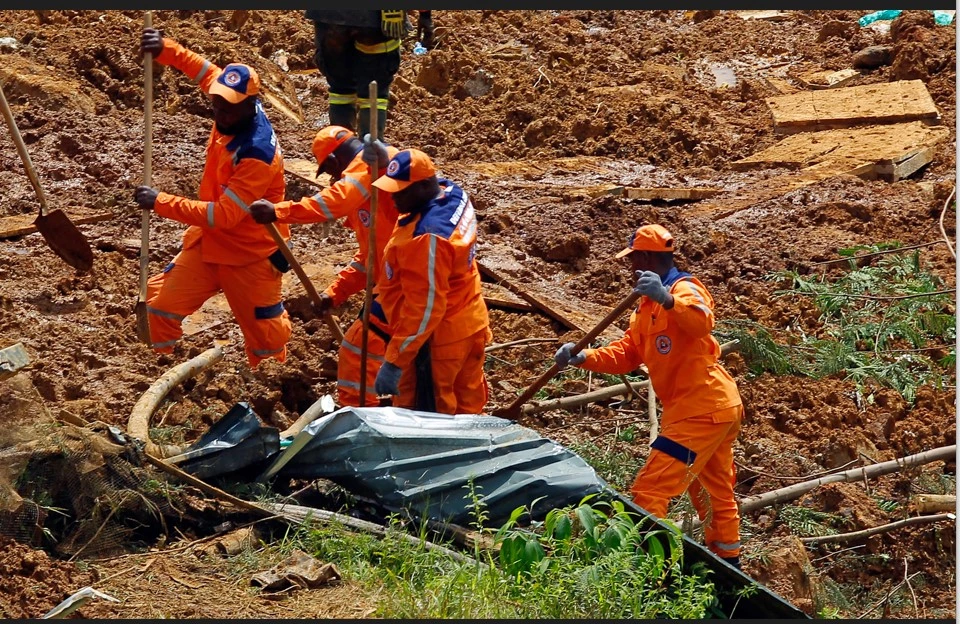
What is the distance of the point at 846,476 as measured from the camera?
8180 mm

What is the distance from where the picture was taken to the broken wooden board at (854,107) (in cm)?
1295

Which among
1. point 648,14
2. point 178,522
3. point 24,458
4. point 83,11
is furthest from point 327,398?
point 648,14

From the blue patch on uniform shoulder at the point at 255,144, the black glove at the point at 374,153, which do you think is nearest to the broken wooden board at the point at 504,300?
the blue patch on uniform shoulder at the point at 255,144

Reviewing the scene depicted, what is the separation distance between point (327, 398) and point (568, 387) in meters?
2.52

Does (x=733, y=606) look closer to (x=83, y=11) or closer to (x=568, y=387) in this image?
(x=568, y=387)

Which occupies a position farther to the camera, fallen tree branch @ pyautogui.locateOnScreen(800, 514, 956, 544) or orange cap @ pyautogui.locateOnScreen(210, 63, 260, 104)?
fallen tree branch @ pyautogui.locateOnScreen(800, 514, 956, 544)

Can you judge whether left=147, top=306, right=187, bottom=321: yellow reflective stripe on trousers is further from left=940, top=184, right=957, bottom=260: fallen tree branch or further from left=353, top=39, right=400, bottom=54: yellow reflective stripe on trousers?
left=940, top=184, right=957, bottom=260: fallen tree branch

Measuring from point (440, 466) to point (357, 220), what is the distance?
2.05 meters

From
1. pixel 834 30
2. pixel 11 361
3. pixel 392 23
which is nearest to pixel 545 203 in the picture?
pixel 392 23

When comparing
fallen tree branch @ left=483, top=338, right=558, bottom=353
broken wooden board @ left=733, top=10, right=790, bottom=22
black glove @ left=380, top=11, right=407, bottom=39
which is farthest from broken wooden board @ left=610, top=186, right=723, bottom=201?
broken wooden board @ left=733, top=10, right=790, bottom=22

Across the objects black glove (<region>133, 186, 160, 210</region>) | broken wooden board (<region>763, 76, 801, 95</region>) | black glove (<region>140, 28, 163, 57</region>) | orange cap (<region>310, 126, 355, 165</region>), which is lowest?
broken wooden board (<region>763, 76, 801, 95</region>)

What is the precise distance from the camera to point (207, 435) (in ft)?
21.8

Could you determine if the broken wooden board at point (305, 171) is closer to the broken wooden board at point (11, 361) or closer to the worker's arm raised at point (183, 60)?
the worker's arm raised at point (183, 60)

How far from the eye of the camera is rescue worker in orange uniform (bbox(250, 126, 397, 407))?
7.40 m
